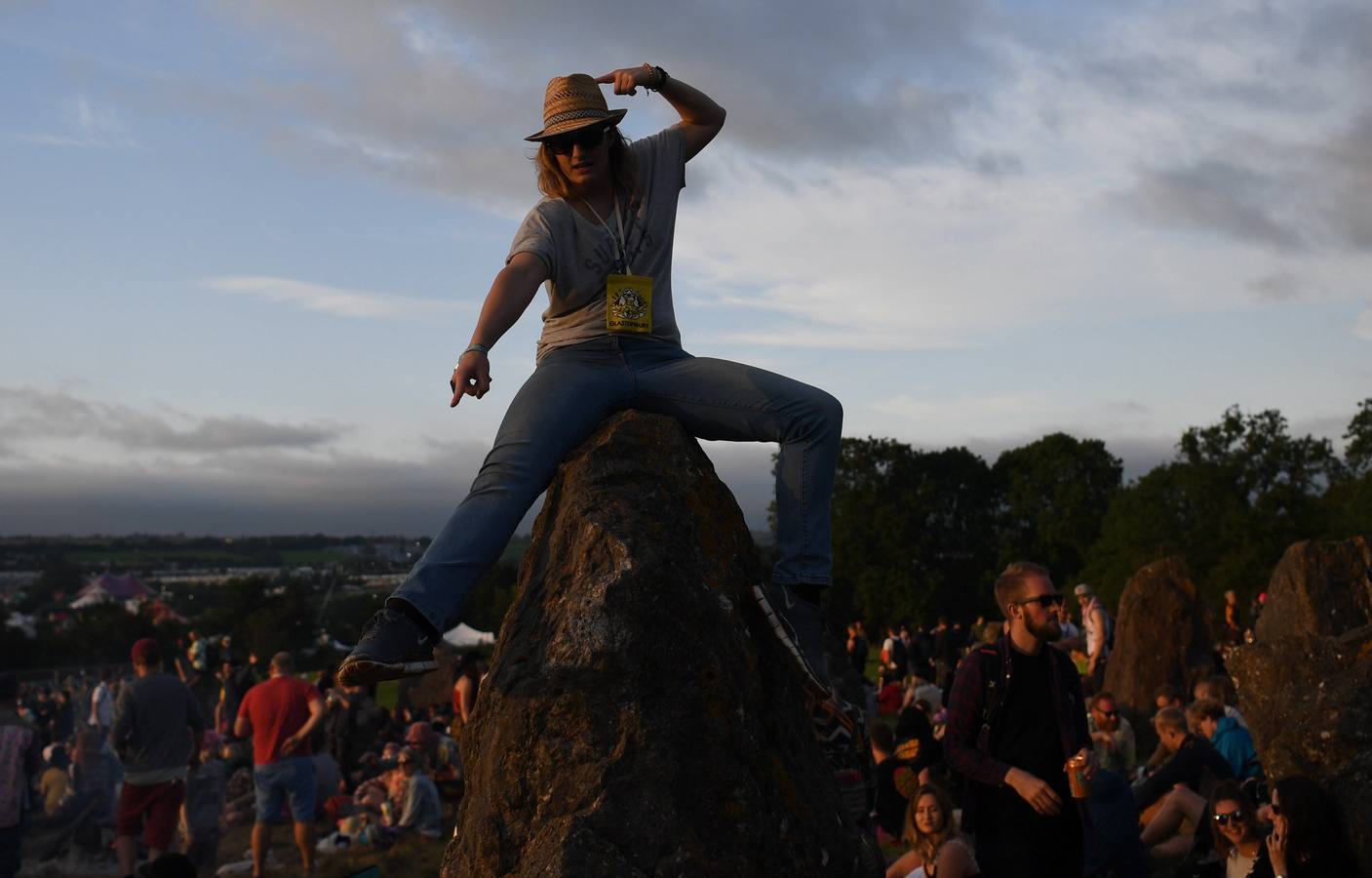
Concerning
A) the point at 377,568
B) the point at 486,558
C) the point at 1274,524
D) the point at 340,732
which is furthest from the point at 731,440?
the point at 1274,524

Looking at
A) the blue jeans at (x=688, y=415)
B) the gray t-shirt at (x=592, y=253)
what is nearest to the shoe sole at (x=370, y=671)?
the blue jeans at (x=688, y=415)

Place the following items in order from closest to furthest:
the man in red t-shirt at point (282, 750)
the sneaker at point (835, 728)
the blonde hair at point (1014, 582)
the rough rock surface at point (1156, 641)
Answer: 1. the sneaker at point (835, 728)
2. the blonde hair at point (1014, 582)
3. the man in red t-shirt at point (282, 750)
4. the rough rock surface at point (1156, 641)

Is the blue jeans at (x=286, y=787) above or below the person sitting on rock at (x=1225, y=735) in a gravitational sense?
below

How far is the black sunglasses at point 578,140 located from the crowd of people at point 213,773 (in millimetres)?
4916

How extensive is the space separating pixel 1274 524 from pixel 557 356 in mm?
54175

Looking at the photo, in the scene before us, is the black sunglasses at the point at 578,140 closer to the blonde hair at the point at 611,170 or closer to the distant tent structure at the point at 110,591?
the blonde hair at the point at 611,170

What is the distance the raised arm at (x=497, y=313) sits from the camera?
4.26m

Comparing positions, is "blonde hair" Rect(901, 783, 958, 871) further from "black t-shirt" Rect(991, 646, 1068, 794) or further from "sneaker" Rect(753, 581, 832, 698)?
"sneaker" Rect(753, 581, 832, 698)

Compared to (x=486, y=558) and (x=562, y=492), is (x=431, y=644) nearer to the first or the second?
(x=486, y=558)

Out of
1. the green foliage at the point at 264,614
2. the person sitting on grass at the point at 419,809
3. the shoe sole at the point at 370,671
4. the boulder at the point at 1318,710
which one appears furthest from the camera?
the green foliage at the point at 264,614

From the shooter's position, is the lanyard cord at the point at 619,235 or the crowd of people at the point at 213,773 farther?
the crowd of people at the point at 213,773

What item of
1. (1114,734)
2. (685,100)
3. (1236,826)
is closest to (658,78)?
(685,100)

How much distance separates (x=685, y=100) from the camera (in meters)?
5.15

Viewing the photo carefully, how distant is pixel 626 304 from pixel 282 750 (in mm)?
8219
